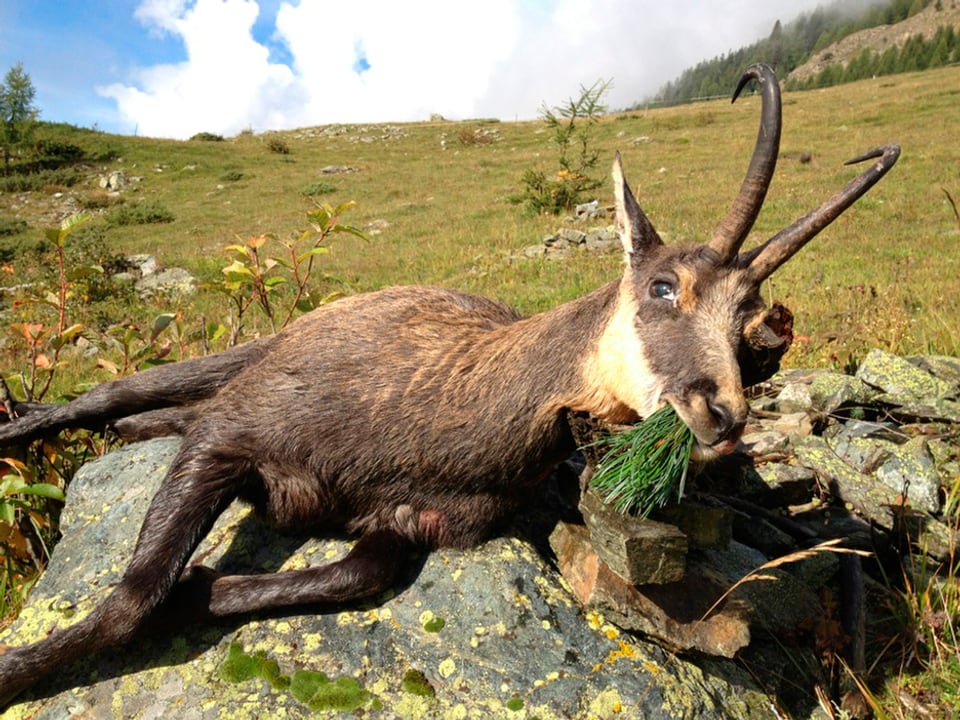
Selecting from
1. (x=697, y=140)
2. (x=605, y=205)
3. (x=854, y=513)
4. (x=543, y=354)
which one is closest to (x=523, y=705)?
(x=543, y=354)

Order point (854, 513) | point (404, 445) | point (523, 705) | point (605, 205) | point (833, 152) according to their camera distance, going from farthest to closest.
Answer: point (833, 152) < point (605, 205) < point (854, 513) < point (404, 445) < point (523, 705)

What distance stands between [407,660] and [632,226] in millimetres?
2021

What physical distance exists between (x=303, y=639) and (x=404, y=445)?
903mm

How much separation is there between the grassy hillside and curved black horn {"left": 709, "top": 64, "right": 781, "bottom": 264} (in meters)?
4.32

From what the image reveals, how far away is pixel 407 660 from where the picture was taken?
2789 millimetres

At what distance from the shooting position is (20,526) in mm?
3857

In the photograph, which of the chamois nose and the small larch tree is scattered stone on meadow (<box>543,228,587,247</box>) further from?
the small larch tree

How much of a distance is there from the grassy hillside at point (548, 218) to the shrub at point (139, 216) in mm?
726

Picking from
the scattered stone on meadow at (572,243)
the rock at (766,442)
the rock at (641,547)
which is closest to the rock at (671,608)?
the rock at (641,547)

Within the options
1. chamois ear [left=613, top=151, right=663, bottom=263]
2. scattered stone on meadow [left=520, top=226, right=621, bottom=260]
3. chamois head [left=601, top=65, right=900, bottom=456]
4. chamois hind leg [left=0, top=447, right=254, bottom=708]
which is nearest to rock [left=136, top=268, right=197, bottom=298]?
scattered stone on meadow [left=520, top=226, right=621, bottom=260]

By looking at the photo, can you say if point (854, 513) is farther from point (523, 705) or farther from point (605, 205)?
point (605, 205)

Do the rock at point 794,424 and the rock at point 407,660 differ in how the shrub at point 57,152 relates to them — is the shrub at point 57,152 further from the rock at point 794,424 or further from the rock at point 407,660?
the rock at point 794,424

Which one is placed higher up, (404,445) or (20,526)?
(404,445)

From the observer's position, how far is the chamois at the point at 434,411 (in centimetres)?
257
